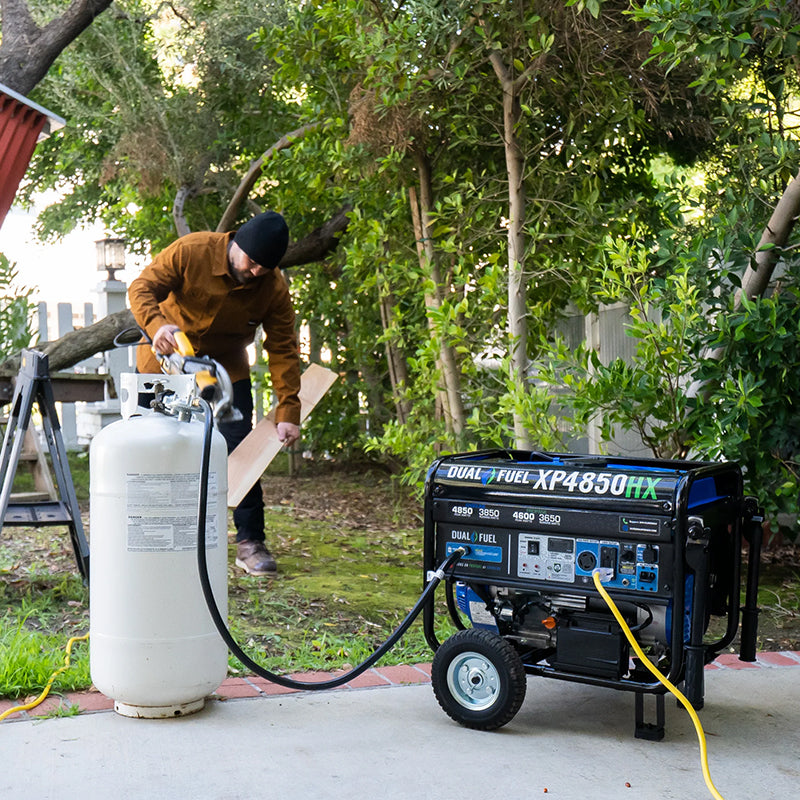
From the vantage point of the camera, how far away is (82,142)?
985cm

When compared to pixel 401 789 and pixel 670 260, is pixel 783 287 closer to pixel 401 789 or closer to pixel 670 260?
pixel 670 260

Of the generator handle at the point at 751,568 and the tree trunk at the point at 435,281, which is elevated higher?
the tree trunk at the point at 435,281

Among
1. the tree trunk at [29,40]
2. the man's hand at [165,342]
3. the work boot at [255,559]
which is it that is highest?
the tree trunk at [29,40]

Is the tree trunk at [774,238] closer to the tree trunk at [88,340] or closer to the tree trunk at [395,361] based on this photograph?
the tree trunk at [395,361]

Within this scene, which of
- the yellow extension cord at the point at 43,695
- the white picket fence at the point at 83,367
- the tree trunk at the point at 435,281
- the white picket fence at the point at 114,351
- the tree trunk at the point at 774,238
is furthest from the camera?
the white picket fence at the point at 83,367

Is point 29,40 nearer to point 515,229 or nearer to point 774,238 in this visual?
point 515,229

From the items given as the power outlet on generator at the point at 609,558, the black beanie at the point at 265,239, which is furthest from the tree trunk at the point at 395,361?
the power outlet on generator at the point at 609,558

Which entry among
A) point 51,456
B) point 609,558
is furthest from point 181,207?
point 609,558

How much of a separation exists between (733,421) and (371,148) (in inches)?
102

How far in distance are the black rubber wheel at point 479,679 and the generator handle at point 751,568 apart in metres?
0.76

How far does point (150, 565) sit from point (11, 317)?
19.9ft

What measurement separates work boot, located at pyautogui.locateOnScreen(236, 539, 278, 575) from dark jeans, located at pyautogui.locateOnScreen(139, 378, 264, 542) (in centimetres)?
4

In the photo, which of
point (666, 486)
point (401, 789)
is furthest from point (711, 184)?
point (401, 789)

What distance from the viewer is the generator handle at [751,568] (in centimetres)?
303
